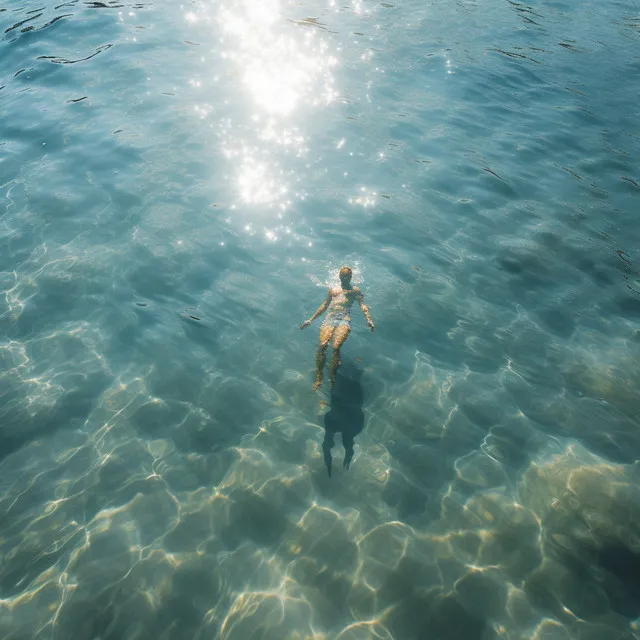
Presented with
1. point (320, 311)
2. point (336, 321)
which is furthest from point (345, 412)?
point (320, 311)

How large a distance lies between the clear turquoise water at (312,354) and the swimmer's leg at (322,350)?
526 mm

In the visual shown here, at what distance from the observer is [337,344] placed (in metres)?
9.50

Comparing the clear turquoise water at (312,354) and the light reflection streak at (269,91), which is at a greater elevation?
the light reflection streak at (269,91)

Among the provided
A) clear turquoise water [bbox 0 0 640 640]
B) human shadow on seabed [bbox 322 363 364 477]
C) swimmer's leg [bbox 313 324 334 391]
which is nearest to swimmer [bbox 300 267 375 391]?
swimmer's leg [bbox 313 324 334 391]

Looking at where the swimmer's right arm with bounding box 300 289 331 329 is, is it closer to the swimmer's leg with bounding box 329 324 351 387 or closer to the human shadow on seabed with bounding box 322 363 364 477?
the swimmer's leg with bounding box 329 324 351 387

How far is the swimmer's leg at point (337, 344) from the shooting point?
942 centimetres

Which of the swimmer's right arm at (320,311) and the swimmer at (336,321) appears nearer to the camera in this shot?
the swimmer at (336,321)

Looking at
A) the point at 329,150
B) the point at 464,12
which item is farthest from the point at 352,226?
the point at 464,12

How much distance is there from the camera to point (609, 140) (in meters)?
17.6

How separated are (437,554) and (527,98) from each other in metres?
19.1

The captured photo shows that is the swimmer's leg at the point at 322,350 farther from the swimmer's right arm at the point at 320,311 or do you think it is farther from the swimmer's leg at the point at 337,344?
the swimmer's right arm at the point at 320,311

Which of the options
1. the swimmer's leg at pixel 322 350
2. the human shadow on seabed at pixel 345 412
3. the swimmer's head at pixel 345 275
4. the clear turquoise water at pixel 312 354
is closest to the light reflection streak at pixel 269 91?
the clear turquoise water at pixel 312 354

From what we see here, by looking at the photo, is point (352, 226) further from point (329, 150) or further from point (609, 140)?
point (609, 140)

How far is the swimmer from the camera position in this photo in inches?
374
